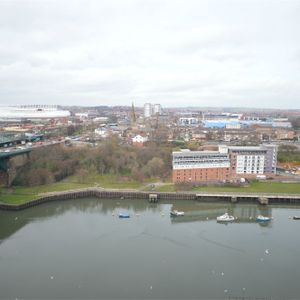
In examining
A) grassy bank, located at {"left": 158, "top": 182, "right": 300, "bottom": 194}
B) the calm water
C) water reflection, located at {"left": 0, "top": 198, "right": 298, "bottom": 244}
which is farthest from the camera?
grassy bank, located at {"left": 158, "top": 182, "right": 300, "bottom": 194}

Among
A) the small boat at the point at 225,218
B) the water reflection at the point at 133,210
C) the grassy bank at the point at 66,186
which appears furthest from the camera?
the grassy bank at the point at 66,186

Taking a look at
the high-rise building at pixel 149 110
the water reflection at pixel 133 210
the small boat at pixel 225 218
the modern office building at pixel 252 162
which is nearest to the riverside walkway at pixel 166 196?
the water reflection at pixel 133 210

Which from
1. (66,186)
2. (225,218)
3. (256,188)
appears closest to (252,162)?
(256,188)

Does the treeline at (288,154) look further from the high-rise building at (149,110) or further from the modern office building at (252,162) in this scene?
the high-rise building at (149,110)

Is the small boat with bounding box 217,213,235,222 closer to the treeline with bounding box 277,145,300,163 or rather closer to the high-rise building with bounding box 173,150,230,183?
the high-rise building with bounding box 173,150,230,183

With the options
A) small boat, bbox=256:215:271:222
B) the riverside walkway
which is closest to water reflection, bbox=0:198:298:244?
small boat, bbox=256:215:271:222

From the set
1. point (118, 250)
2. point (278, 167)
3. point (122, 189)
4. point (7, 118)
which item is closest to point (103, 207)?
point (122, 189)

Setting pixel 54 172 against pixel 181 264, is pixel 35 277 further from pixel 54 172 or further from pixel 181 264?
pixel 54 172
